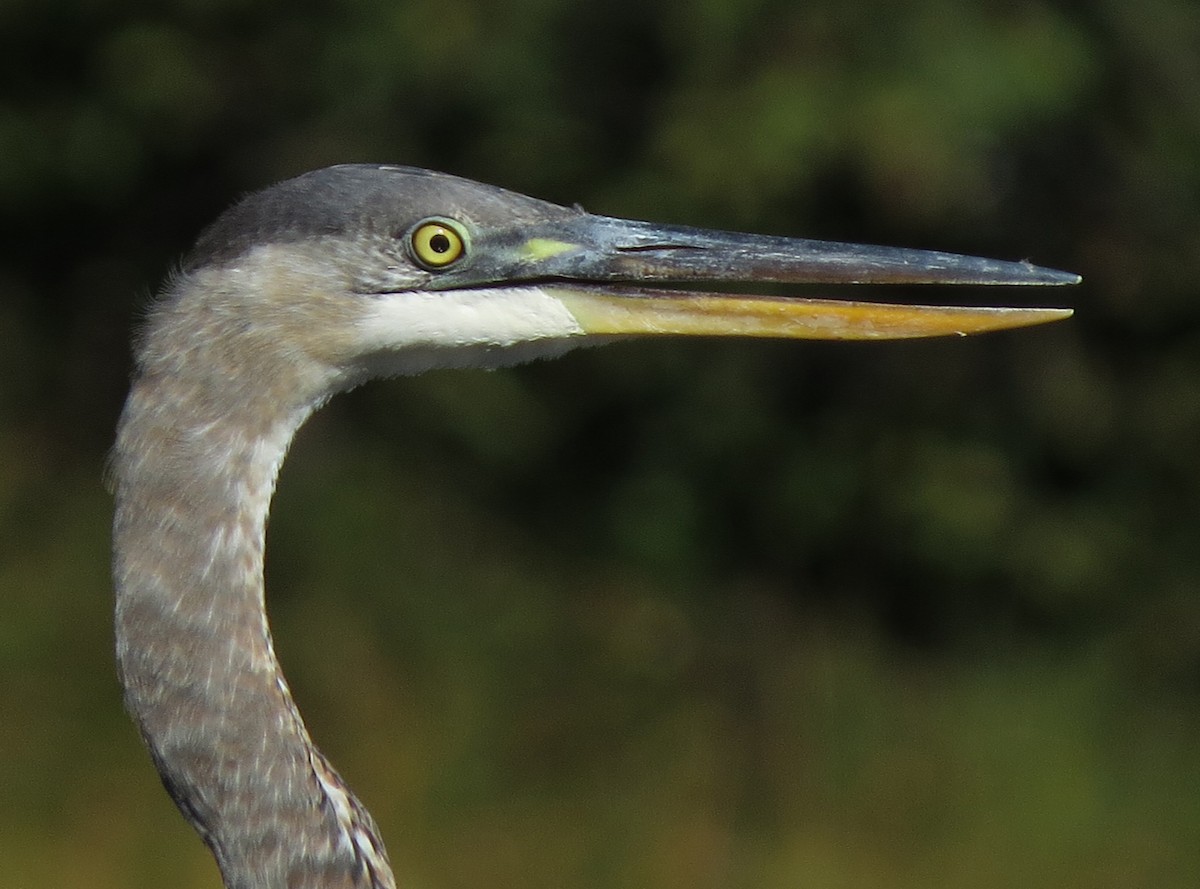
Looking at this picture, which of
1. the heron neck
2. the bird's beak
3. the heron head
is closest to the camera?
the heron neck

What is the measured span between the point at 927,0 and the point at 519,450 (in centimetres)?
229

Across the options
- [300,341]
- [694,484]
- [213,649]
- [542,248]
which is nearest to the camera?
[213,649]

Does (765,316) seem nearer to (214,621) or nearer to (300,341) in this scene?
(300,341)

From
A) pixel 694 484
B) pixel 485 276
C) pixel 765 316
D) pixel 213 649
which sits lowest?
pixel 213 649

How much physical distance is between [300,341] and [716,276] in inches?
22.9

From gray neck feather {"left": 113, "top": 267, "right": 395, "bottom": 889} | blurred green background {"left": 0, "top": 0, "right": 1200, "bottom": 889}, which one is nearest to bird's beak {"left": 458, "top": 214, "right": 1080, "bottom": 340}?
gray neck feather {"left": 113, "top": 267, "right": 395, "bottom": 889}

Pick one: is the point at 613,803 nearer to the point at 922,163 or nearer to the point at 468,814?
the point at 468,814

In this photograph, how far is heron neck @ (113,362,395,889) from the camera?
1.94 metres

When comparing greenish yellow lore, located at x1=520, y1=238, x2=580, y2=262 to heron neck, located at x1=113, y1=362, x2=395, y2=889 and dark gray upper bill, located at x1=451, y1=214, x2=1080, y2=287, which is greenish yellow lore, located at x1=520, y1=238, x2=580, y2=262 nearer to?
dark gray upper bill, located at x1=451, y1=214, x2=1080, y2=287

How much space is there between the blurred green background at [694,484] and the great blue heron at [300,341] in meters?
2.23

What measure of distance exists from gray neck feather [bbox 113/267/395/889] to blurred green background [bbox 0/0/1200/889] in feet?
7.25

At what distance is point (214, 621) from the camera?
195cm

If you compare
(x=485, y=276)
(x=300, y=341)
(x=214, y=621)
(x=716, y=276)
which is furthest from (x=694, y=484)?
(x=214, y=621)

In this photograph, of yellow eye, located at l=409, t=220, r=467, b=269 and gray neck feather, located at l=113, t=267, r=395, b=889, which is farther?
yellow eye, located at l=409, t=220, r=467, b=269
